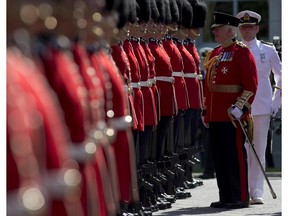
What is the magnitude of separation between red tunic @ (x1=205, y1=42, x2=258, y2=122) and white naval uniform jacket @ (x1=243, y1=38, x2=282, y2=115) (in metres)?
0.69

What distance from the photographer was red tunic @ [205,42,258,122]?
11797mm

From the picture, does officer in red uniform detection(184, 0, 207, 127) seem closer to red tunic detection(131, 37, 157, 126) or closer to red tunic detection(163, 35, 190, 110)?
red tunic detection(163, 35, 190, 110)

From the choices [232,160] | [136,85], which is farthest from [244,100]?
[136,85]

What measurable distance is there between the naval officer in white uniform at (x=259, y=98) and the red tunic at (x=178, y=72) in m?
0.72

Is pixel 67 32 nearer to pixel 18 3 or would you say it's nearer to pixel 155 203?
pixel 18 3

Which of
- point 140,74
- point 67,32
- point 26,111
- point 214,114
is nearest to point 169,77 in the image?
point 214,114

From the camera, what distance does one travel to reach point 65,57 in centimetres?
495

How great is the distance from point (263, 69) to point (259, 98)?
298 mm

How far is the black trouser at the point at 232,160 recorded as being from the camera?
12.2 meters

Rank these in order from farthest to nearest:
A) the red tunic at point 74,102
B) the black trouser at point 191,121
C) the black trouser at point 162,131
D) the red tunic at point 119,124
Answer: the black trouser at point 191,121, the black trouser at point 162,131, the red tunic at point 119,124, the red tunic at point 74,102

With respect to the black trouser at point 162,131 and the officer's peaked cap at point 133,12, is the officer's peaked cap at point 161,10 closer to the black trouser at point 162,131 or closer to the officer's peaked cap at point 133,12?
the black trouser at point 162,131

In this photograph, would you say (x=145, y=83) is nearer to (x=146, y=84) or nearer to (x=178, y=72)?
(x=146, y=84)

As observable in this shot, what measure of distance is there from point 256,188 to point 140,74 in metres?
2.30

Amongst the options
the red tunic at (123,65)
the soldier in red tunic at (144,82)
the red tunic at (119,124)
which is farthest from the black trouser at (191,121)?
the red tunic at (119,124)
